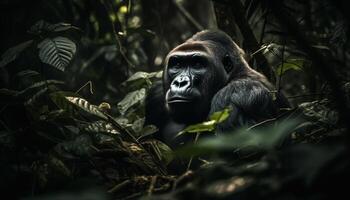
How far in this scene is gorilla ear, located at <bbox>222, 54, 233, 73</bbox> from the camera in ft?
15.1

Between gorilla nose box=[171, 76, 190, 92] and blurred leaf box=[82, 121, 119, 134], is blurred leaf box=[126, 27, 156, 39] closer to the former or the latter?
gorilla nose box=[171, 76, 190, 92]

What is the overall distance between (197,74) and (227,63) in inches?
15.8

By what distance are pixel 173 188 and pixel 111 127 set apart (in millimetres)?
1269

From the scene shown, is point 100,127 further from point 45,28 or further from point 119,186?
point 45,28

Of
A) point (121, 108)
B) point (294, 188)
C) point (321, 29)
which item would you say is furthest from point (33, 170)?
point (321, 29)

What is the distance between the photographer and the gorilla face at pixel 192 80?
404 centimetres

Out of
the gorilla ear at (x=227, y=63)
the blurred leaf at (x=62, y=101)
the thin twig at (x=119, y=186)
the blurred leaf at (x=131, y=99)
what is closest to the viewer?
the thin twig at (x=119, y=186)

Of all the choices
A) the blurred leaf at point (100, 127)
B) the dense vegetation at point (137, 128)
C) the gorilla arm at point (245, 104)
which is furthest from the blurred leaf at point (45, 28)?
the gorilla arm at point (245, 104)

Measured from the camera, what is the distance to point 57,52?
11.7 ft

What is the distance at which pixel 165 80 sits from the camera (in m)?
4.60

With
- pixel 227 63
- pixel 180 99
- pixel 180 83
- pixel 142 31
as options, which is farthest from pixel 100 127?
pixel 142 31

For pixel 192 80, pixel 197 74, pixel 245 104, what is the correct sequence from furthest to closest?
pixel 197 74
pixel 192 80
pixel 245 104

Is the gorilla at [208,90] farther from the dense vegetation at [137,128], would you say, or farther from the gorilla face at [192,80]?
the dense vegetation at [137,128]

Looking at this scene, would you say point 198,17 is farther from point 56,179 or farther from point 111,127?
point 56,179
